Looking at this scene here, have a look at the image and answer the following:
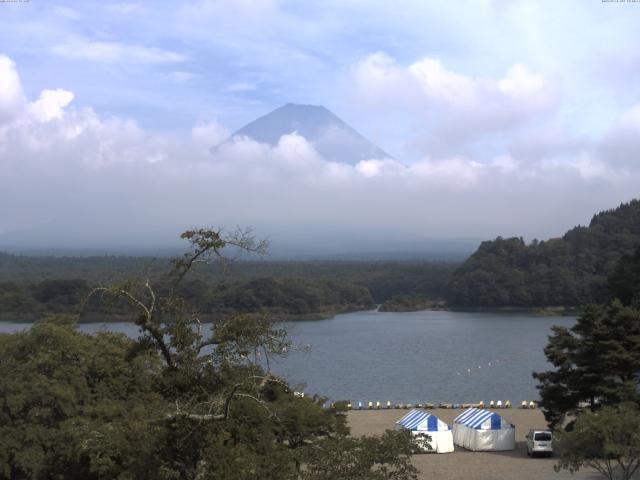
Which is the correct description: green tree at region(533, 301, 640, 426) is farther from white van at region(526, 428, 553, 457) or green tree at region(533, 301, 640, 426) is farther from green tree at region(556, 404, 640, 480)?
green tree at region(556, 404, 640, 480)

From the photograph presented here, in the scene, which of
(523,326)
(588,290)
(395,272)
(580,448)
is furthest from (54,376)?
(395,272)

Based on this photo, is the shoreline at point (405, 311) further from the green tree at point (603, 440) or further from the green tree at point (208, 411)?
the green tree at point (208, 411)

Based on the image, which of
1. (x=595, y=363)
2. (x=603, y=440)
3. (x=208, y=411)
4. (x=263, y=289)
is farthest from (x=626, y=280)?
(x=263, y=289)

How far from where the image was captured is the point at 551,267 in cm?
7312

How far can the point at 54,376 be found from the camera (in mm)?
13406

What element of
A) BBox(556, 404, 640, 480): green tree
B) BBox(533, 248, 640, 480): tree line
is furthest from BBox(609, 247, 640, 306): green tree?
BBox(556, 404, 640, 480): green tree

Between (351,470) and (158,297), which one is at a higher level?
(158,297)

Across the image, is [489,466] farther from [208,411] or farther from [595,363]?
[208,411]

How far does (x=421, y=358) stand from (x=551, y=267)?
36.6 meters

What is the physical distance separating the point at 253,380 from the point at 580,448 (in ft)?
19.9

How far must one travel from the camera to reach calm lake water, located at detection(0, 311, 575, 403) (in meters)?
29.5

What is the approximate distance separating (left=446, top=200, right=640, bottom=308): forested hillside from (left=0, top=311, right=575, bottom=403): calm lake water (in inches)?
246

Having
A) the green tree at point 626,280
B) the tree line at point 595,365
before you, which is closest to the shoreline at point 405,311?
the green tree at point 626,280

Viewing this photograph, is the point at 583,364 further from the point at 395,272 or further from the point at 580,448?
the point at 395,272
